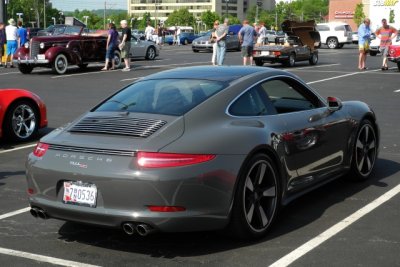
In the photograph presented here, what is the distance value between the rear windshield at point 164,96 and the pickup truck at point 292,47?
18848mm

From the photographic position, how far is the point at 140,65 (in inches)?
1025

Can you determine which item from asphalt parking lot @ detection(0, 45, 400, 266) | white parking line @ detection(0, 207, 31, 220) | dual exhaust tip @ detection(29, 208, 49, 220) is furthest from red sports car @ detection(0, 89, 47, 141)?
dual exhaust tip @ detection(29, 208, 49, 220)

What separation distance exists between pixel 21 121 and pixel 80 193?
535 cm

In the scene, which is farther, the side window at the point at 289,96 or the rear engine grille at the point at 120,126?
the side window at the point at 289,96

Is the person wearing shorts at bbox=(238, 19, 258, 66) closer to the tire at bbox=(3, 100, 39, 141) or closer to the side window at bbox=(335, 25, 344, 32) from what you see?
the tire at bbox=(3, 100, 39, 141)

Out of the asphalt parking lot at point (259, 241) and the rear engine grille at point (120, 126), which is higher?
the rear engine grille at point (120, 126)

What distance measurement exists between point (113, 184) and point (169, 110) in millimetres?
897

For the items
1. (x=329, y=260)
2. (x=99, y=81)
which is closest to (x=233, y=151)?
(x=329, y=260)

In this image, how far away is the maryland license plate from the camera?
179 inches

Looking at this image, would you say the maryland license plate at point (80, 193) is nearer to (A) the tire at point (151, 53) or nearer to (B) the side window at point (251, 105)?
(B) the side window at point (251, 105)

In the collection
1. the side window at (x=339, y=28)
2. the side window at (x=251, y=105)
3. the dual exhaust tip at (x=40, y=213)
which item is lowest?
the dual exhaust tip at (x=40, y=213)

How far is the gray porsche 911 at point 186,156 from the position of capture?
14.5ft

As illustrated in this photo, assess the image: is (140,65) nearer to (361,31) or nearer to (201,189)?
(361,31)

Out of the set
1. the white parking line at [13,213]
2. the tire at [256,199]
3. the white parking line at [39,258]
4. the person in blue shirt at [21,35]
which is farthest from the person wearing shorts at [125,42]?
the white parking line at [39,258]
